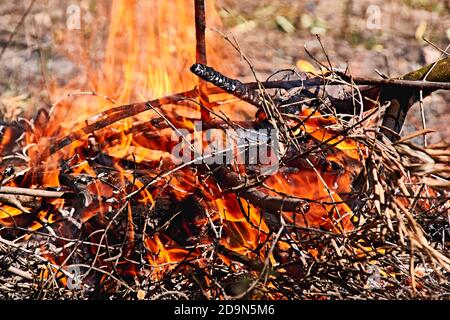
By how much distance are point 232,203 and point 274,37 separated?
2444 mm

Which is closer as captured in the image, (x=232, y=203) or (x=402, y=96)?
(x=232, y=203)

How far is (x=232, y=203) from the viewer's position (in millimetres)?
2162

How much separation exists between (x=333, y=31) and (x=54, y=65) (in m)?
1.70

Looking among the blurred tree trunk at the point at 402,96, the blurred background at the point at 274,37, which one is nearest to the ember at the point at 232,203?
the blurred tree trunk at the point at 402,96

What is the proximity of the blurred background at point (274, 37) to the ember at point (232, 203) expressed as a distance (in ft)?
4.71

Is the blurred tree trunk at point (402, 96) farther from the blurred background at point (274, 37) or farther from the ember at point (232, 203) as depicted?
the blurred background at point (274, 37)

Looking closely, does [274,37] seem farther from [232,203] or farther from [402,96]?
[232,203]

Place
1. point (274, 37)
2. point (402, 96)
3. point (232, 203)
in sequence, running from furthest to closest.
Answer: point (274, 37) < point (402, 96) < point (232, 203)

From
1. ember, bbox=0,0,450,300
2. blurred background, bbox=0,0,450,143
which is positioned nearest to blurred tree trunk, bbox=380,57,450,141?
ember, bbox=0,0,450,300

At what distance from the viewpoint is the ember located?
6.00 ft

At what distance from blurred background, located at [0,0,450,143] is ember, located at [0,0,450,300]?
4.71ft

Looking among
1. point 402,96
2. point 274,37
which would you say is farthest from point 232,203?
point 274,37
